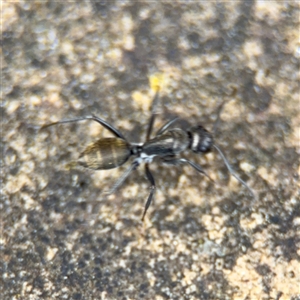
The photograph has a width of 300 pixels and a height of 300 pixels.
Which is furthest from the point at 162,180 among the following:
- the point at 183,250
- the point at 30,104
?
the point at 30,104

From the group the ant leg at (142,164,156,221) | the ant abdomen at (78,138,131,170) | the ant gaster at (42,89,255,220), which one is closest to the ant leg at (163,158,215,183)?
the ant gaster at (42,89,255,220)

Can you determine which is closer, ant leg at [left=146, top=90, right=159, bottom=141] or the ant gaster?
the ant gaster

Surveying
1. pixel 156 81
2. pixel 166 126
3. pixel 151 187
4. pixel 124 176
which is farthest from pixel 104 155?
pixel 156 81

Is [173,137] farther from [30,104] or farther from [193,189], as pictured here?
[30,104]

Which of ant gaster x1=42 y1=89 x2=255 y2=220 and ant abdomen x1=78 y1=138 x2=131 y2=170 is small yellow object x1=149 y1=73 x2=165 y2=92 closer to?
ant gaster x1=42 y1=89 x2=255 y2=220

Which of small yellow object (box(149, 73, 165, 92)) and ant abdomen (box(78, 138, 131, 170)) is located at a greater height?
small yellow object (box(149, 73, 165, 92))

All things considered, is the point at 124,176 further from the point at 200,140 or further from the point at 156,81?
the point at 156,81
